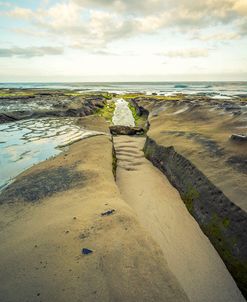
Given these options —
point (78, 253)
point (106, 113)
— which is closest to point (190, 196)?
point (78, 253)

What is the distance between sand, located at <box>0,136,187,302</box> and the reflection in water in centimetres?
317

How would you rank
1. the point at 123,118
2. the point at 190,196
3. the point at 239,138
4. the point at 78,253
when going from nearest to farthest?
the point at 78,253
the point at 190,196
the point at 239,138
the point at 123,118

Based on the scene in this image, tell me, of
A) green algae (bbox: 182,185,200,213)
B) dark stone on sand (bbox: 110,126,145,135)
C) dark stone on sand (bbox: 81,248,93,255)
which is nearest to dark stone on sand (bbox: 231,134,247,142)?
green algae (bbox: 182,185,200,213)

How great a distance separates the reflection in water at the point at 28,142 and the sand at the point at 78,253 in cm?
317

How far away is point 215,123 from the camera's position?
11.9 meters

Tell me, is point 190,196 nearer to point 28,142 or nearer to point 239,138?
point 239,138

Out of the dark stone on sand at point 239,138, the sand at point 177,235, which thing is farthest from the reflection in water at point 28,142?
the dark stone on sand at point 239,138

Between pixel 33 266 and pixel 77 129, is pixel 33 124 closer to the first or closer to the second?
pixel 77 129

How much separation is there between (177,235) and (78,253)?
2.53 meters

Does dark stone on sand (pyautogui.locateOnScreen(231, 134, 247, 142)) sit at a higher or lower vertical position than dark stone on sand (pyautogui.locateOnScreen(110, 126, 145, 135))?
higher

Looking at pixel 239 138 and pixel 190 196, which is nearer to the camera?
pixel 190 196

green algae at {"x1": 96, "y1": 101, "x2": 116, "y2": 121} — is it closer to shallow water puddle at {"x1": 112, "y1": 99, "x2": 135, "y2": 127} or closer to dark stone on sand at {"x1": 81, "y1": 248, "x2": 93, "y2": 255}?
shallow water puddle at {"x1": 112, "y1": 99, "x2": 135, "y2": 127}

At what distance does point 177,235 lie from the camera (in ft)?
18.2

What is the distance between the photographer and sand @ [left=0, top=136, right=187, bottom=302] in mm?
3285
